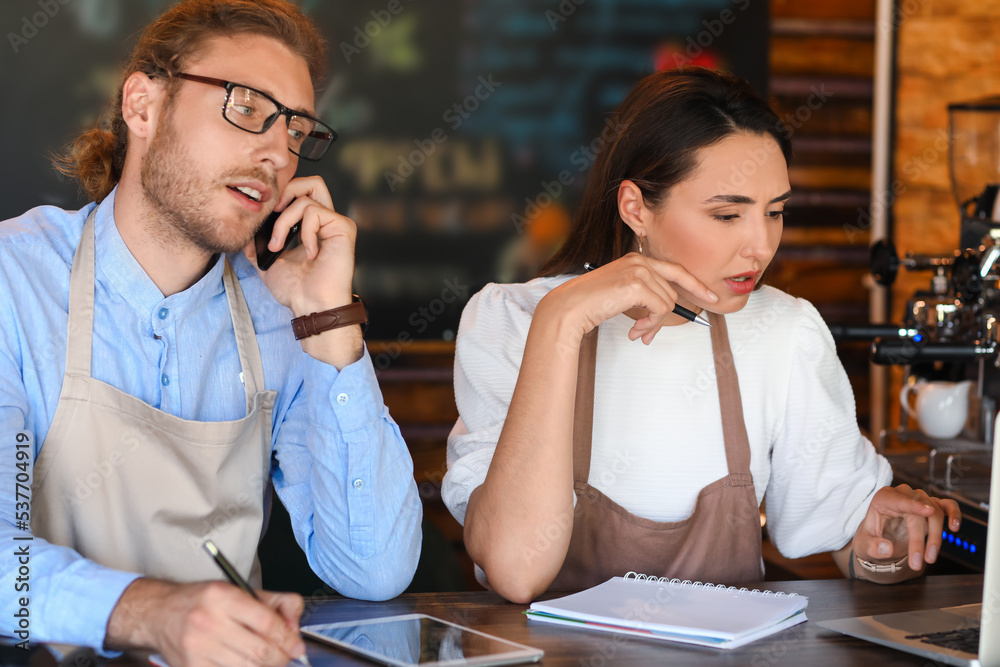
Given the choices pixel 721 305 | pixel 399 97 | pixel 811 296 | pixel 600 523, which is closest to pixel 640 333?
pixel 721 305

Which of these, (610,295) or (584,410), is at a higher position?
(610,295)

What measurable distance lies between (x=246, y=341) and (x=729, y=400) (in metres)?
0.83

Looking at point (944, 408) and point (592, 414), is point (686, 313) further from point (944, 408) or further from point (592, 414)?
point (944, 408)

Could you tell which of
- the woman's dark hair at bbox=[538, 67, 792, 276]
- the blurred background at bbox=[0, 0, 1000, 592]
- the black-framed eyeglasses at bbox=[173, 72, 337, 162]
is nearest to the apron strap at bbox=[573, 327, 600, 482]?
the woman's dark hair at bbox=[538, 67, 792, 276]

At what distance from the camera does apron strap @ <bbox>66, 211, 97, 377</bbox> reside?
131 cm

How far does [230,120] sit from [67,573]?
0.69 meters

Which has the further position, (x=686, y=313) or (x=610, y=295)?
(x=686, y=313)

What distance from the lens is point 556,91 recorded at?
329cm

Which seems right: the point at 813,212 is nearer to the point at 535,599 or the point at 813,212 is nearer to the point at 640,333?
the point at 640,333

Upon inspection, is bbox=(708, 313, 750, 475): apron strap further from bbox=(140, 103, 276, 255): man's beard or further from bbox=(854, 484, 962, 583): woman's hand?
bbox=(140, 103, 276, 255): man's beard

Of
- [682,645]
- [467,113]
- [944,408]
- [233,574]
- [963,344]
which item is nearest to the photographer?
[233,574]

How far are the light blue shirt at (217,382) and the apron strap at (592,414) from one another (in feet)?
1.03

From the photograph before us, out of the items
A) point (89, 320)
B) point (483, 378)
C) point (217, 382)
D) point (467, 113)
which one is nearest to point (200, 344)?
point (217, 382)

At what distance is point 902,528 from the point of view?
155 centimetres
